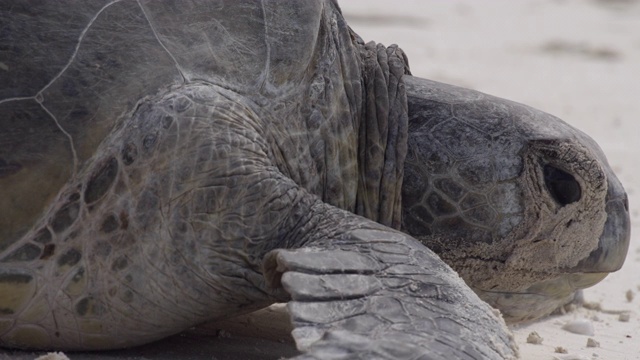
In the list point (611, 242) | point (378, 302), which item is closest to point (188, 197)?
point (378, 302)

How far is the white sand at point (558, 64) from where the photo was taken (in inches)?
168

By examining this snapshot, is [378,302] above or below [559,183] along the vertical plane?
below

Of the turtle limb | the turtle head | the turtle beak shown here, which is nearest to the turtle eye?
the turtle head

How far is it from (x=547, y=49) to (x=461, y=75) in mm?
3018

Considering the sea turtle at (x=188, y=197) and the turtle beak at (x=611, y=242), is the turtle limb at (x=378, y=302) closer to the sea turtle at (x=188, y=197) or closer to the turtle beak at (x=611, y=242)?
the sea turtle at (x=188, y=197)

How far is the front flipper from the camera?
2.63m

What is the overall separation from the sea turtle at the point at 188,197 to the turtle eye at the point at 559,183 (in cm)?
74

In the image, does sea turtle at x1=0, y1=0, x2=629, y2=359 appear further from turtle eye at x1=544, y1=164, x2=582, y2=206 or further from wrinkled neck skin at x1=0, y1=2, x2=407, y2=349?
turtle eye at x1=544, y1=164, x2=582, y2=206

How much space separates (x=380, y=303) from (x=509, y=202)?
1.12 meters

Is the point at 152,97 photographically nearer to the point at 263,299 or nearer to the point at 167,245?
the point at 167,245

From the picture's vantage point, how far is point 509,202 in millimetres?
3781

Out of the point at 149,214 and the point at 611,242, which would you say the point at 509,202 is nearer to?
the point at 611,242

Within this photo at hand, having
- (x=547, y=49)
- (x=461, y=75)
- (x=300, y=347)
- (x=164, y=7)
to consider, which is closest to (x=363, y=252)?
(x=300, y=347)

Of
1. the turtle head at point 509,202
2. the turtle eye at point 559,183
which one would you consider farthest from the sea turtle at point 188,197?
the turtle eye at point 559,183
